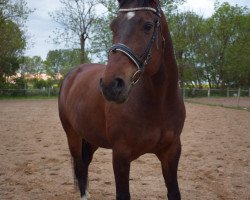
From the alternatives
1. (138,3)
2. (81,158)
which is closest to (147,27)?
(138,3)

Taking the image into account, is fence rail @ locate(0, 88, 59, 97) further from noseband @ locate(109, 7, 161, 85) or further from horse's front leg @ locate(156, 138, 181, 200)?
noseband @ locate(109, 7, 161, 85)

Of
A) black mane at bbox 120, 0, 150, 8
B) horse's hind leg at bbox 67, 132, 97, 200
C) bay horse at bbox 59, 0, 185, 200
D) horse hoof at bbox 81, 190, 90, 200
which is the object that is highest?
black mane at bbox 120, 0, 150, 8

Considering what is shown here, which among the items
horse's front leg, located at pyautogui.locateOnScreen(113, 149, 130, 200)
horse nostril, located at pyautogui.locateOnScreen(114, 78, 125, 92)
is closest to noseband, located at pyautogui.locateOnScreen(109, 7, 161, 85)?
horse nostril, located at pyautogui.locateOnScreen(114, 78, 125, 92)

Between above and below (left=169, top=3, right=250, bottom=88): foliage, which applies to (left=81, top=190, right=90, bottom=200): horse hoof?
below

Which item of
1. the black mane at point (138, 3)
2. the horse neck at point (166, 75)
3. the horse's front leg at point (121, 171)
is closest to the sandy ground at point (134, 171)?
the horse's front leg at point (121, 171)

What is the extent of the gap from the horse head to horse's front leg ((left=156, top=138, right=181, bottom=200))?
89cm

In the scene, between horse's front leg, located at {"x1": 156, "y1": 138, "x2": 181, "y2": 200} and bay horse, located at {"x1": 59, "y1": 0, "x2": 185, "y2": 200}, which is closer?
bay horse, located at {"x1": 59, "y1": 0, "x2": 185, "y2": 200}

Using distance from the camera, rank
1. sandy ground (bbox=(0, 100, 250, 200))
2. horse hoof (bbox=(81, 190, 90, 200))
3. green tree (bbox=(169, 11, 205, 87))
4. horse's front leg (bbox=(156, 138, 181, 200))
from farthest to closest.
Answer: green tree (bbox=(169, 11, 205, 87))
sandy ground (bbox=(0, 100, 250, 200))
horse hoof (bbox=(81, 190, 90, 200))
horse's front leg (bbox=(156, 138, 181, 200))

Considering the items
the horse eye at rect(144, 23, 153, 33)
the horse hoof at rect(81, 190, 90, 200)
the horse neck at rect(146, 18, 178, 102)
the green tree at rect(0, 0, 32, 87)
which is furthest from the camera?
the green tree at rect(0, 0, 32, 87)

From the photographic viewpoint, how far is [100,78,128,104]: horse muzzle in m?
1.98

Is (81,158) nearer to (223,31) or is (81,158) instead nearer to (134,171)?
(134,171)

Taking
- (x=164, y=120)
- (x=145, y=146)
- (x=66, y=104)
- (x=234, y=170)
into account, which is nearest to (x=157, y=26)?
(x=164, y=120)

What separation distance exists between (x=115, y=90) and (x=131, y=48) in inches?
13.0

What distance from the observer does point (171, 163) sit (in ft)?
9.77
